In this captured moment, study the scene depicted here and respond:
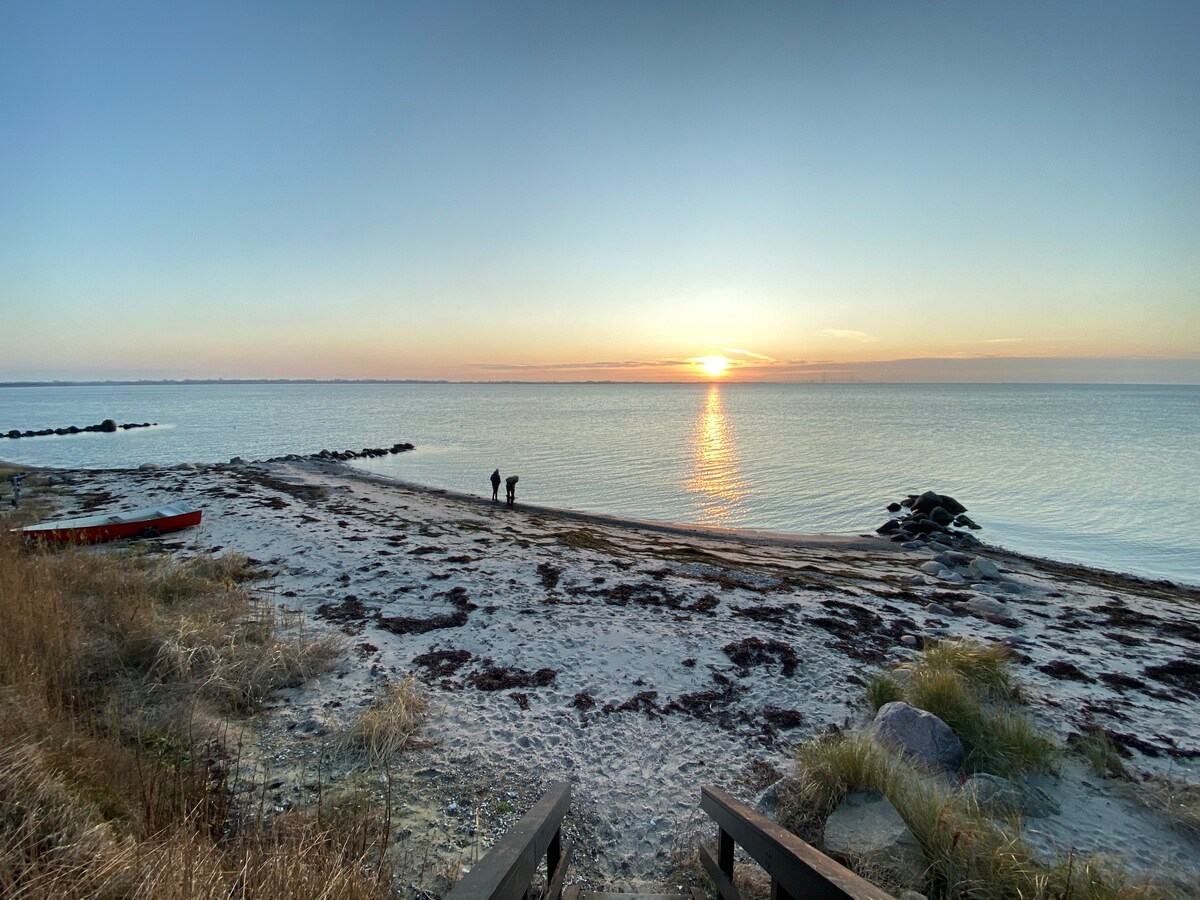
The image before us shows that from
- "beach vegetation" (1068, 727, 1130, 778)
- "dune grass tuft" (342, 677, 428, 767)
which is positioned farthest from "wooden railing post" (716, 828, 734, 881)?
"beach vegetation" (1068, 727, 1130, 778)

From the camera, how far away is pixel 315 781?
16.5 feet

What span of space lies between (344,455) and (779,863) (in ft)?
148

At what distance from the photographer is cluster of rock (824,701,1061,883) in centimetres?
412

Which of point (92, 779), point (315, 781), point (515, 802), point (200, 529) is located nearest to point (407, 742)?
point (315, 781)

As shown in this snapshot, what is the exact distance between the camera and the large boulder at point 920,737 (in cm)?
558

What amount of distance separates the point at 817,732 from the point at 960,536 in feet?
63.1

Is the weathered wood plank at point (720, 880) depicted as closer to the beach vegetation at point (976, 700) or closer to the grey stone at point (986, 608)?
the beach vegetation at point (976, 700)

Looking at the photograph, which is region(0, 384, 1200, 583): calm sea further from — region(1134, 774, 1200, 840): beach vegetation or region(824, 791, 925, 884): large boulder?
region(824, 791, 925, 884): large boulder

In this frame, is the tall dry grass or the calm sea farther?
the calm sea

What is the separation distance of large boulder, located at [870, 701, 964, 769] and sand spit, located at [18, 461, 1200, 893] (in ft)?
2.64

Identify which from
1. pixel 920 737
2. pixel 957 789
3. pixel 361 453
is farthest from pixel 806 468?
pixel 957 789

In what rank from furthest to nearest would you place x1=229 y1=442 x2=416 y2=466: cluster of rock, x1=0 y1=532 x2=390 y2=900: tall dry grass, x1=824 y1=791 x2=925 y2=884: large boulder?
1. x1=229 y1=442 x2=416 y2=466: cluster of rock
2. x1=824 y1=791 x2=925 y2=884: large boulder
3. x1=0 y1=532 x2=390 y2=900: tall dry grass

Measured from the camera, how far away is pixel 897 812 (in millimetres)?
4480

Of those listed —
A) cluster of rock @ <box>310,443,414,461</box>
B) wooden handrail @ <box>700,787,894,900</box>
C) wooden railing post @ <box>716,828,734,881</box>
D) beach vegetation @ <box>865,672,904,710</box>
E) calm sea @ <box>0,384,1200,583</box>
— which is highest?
wooden handrail @ <box>700,787,894,900</box>
